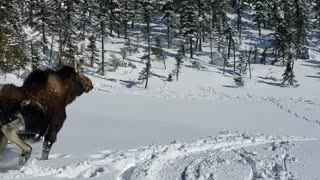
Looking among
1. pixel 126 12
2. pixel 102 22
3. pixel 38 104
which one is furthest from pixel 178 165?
pixel 126 12

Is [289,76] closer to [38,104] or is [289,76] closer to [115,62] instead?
[115,62]

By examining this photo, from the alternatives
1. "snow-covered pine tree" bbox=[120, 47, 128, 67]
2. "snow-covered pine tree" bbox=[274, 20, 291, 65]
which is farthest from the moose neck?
"snow-covered pine tree" bbox=[274, 20, 291, 65]

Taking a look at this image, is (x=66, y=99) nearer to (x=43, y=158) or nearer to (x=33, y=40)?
(x=43, y=158)

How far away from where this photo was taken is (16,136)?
25.6 feet

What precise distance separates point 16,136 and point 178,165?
266cm

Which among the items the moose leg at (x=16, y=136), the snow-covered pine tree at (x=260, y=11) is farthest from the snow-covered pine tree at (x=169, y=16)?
the moose leg at (x=16, y=136)

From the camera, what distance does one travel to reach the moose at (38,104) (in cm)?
779

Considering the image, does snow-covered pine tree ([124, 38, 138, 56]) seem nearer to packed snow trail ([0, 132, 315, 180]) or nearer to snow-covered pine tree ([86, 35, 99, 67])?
snow-covered pine tree ([86, 35, 99, 67])

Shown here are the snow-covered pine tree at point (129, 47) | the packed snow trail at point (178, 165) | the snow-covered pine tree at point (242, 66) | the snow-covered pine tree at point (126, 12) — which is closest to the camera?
the packed snow trail at point (178, 165)

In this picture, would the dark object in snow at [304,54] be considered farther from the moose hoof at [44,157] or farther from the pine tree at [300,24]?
the moose hoof at [44,157]

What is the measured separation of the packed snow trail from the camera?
25.2 feet

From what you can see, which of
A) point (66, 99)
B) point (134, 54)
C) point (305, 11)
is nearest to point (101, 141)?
point (66, 99)

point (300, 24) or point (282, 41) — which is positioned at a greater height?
point (300, 24)

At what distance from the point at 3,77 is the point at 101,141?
121 ft
